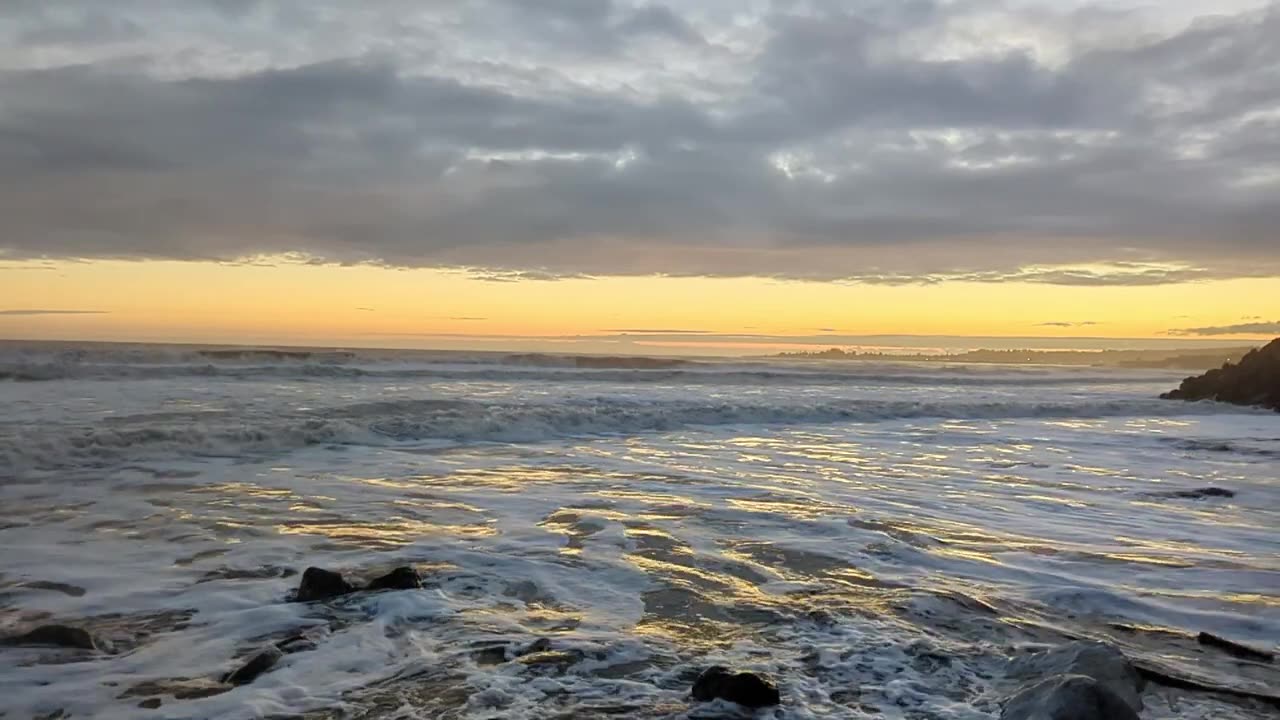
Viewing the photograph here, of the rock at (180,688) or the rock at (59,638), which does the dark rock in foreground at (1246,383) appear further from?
the rock at (59,638)

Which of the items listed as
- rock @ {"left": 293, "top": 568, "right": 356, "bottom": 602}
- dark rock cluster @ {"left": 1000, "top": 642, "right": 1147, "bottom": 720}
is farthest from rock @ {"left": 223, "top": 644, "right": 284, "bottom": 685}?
dark rock cluster @ {"left": 1000, "top": 642, "right": 1147, "bottom": 720}

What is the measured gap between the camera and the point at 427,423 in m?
14.7

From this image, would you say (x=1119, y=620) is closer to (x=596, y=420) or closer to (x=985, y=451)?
(x=985, y=451)

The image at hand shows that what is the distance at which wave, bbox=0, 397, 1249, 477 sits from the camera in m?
10.8

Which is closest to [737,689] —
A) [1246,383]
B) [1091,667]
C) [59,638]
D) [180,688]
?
[1091,667]

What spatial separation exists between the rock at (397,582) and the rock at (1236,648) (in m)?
4.42

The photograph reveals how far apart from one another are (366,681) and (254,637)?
0.94 metres

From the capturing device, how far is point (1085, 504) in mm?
9062

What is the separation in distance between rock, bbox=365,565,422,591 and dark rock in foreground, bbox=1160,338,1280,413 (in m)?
25.3

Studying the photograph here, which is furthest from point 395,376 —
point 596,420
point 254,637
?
point 254,637

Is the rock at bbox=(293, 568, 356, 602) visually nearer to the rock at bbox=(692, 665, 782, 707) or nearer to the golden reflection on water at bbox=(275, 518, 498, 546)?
the golden reflection on water at bbox=(275, 518, 498, 546)

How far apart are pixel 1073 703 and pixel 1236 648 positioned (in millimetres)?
1749

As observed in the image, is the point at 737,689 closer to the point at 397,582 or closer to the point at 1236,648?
the point at 397,582

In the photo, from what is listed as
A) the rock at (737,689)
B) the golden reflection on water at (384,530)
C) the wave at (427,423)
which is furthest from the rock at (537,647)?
the wave at (427,423)
